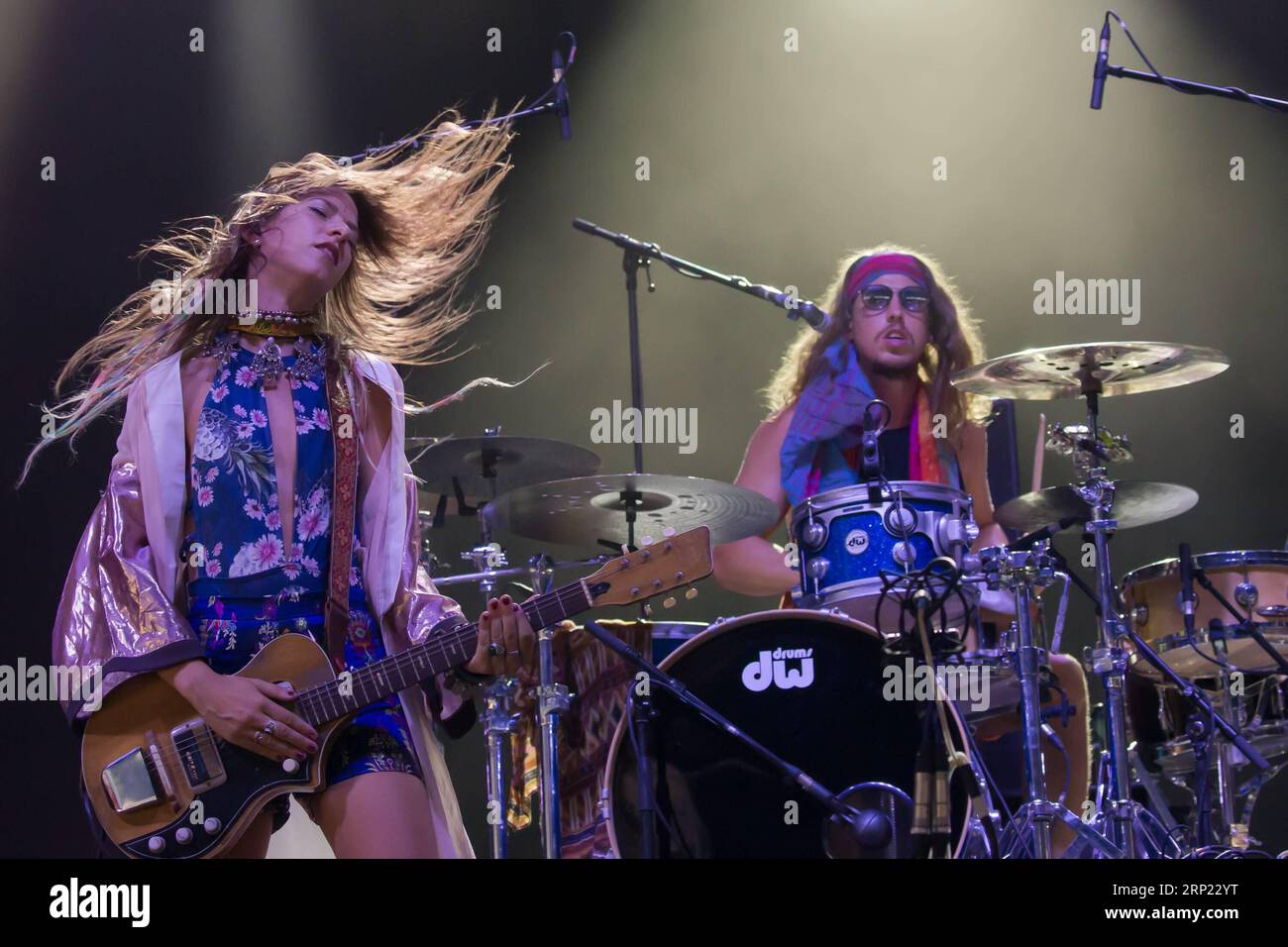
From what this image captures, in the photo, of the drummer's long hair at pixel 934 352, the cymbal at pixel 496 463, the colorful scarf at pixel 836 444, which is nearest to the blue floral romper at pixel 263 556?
the cymbal at pixel 496 463

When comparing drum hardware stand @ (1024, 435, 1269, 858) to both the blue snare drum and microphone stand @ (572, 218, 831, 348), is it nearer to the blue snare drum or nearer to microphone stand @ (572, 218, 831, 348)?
the blue snare drum

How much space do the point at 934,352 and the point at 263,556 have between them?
283 cm

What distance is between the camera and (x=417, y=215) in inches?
152

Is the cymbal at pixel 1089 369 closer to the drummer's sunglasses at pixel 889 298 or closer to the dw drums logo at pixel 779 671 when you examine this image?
the drummer's sunglasses at pixel 889 298

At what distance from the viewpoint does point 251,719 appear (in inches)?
119

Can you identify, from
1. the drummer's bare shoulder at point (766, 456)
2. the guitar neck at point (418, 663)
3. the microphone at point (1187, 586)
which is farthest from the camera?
the drummer's bare shoulder at point (766, 456)

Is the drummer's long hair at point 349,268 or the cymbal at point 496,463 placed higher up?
the drummer's long hair at point 349,268

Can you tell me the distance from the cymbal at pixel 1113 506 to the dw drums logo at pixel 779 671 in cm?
97

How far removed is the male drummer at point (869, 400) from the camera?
5.05 m

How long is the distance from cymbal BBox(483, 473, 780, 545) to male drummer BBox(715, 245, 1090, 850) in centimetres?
43

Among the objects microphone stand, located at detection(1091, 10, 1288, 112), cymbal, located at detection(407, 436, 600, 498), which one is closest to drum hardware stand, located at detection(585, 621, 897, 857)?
cymbal, located at detection(407, 436, 600, 498)
